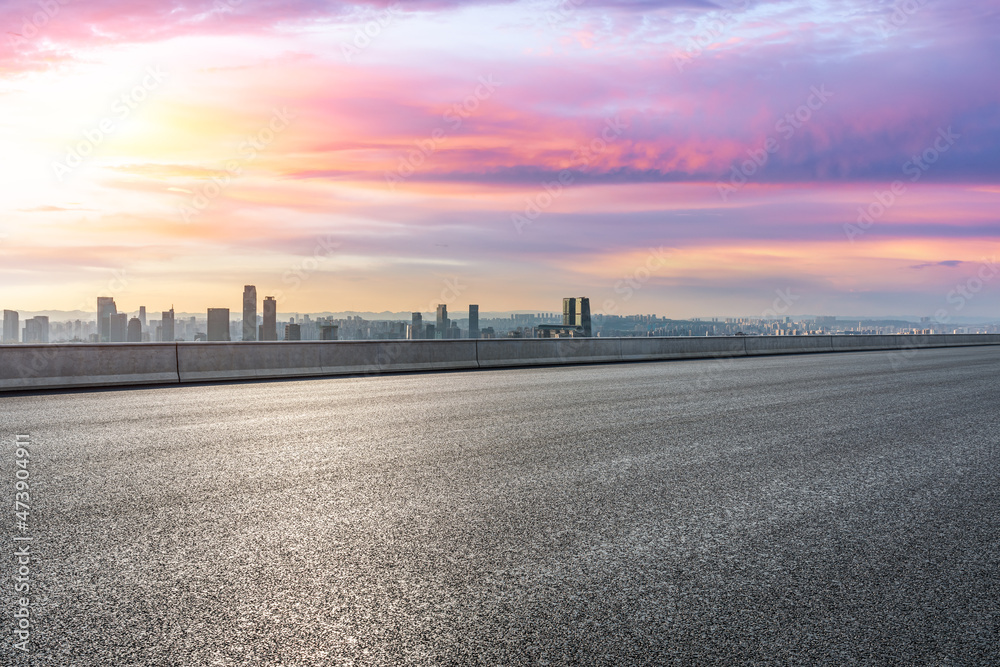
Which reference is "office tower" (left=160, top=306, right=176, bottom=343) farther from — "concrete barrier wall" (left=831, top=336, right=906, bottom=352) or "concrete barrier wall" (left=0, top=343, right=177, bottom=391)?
"concrete barrier wall" (left=831, top=336, right=906, bottom=352)

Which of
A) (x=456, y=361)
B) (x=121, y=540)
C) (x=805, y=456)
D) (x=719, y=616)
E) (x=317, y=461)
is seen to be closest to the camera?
(x=719, y=616)

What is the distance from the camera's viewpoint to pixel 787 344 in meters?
34.8

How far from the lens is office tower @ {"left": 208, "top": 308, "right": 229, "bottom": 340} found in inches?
790

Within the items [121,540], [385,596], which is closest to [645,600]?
[385,596]

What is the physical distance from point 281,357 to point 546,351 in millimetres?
8645

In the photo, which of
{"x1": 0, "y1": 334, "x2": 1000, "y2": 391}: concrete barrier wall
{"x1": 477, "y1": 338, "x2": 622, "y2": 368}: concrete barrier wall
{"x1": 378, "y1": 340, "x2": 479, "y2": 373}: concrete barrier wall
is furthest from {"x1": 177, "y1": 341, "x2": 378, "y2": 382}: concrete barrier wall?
{"x1": 477, "y1": 338, "x2": 622, "y2": 368}: concrete barrier wall

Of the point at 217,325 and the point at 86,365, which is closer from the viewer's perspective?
the point at 86,365

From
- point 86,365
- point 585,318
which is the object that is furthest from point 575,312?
point 86,365

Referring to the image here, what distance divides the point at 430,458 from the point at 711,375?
12786 millimetres

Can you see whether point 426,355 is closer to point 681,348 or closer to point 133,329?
point 133,329

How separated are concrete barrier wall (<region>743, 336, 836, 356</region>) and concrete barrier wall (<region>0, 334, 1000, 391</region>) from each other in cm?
438

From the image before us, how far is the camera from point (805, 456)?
874 cm

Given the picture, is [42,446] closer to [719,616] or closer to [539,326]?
[719,616]

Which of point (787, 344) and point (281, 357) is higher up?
point (281, 357)
